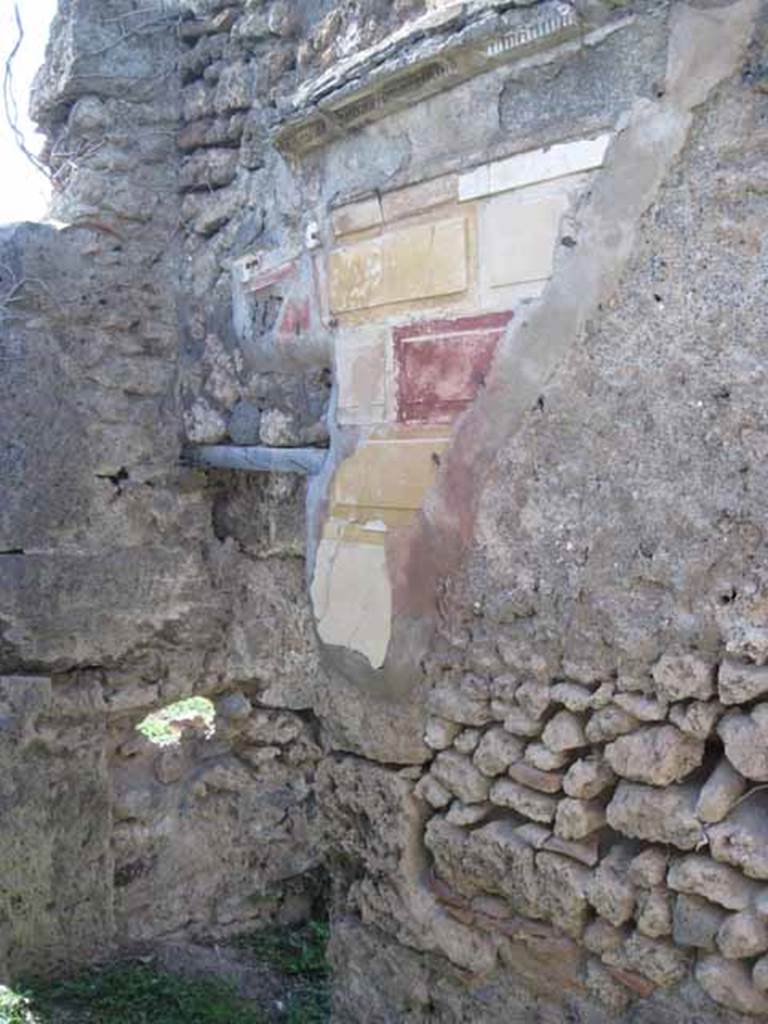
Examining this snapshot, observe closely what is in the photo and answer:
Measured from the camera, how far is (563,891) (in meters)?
1.80

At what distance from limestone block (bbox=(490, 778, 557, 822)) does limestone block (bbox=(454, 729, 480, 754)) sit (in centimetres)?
8

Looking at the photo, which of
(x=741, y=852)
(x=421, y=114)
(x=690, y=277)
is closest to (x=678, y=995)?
(x=741, y=852)

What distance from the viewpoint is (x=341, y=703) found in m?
2.25

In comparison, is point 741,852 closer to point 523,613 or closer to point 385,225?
point 523,613

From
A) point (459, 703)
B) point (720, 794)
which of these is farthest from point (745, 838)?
point (459, 703)

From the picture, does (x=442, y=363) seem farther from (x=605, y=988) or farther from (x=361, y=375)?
(x=605, y=988)

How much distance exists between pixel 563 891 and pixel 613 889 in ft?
0.35

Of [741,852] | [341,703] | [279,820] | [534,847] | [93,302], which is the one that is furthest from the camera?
[279,820]

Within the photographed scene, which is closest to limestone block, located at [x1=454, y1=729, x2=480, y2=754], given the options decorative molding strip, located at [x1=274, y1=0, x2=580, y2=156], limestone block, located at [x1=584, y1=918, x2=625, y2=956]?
limestone block, located at [x1=584, y1=918, x2=625, y2=956]

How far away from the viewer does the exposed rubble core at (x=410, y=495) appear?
Result: 162 cm

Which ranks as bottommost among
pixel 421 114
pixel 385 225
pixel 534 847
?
pixel 534 847

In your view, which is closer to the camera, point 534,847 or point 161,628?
point 534,847

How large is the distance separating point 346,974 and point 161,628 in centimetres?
122

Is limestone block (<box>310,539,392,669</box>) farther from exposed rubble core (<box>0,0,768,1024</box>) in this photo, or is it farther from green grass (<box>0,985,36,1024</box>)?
green grass (<box>0,985,36,1024</box>)
